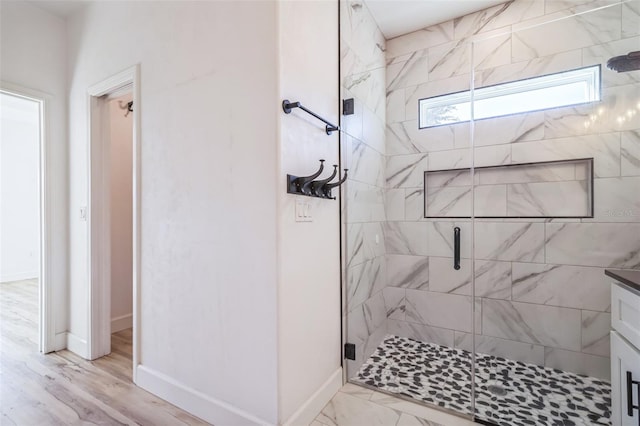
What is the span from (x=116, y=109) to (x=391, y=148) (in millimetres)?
2808

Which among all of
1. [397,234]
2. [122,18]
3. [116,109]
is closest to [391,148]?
[397,234]

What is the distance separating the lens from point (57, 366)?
222cm

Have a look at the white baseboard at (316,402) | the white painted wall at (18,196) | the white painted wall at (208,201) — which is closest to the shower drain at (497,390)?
the white baseboard at (316,402)

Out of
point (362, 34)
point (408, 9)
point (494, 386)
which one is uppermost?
point (408, 9)

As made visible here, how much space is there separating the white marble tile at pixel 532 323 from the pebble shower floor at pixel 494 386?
203 millimetres

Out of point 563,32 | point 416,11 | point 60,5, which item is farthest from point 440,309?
point 60,5

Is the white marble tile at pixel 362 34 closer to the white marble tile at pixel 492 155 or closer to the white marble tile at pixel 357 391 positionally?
the white marble tile at pixel 492 155

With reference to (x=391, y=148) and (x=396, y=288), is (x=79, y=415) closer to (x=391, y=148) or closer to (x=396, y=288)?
(x=396, y=288)

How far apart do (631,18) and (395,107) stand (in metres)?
1.67

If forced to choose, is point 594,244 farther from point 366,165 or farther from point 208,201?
point 208,201

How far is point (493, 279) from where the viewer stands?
2.46 m

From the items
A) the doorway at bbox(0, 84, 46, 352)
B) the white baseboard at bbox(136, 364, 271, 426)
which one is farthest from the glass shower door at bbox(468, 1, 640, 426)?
the doorway at bbox(0, 84, 46, 352)

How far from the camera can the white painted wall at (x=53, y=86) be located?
2328 mm

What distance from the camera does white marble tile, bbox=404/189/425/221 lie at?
277cm
